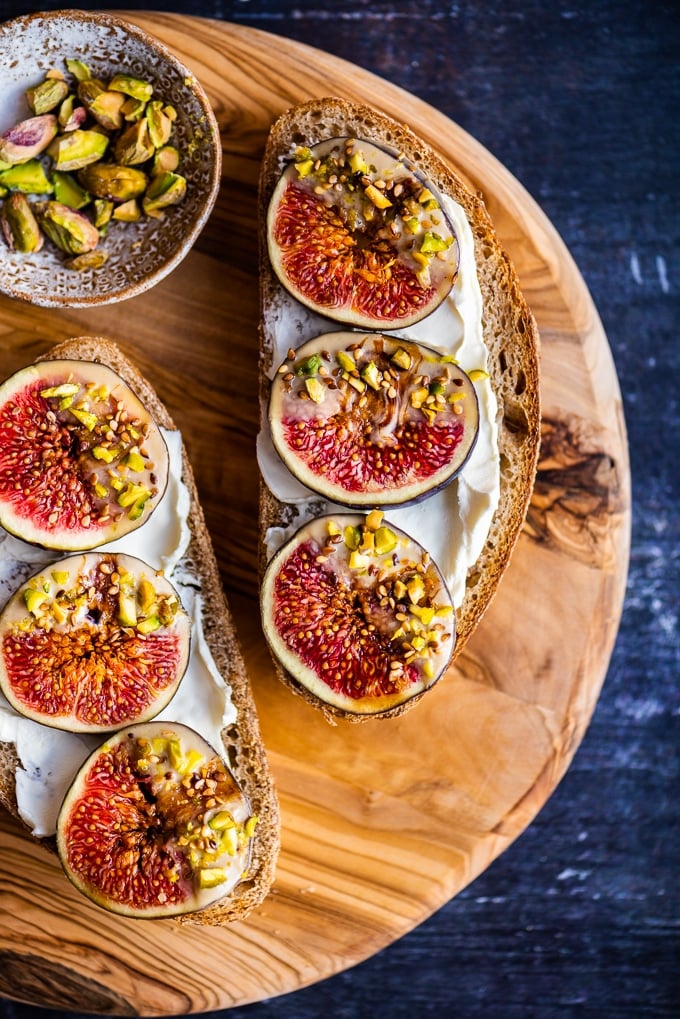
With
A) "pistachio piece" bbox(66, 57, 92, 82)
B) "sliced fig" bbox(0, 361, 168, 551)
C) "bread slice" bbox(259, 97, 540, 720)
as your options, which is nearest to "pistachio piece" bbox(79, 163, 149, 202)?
"pistachio piece" bbox(66, 57, 92, 82)

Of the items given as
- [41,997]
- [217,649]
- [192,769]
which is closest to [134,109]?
[217,649]

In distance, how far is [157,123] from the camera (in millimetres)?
2375

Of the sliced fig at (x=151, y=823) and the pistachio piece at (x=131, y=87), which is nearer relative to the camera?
the sliced fig at (x=151, y=823)

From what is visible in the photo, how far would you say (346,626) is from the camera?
7.70ft

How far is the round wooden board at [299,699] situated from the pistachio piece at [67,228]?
214 mm

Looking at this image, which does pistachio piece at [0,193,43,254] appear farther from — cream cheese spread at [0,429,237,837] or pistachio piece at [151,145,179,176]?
cream cheese spread at [0,429,237,837]

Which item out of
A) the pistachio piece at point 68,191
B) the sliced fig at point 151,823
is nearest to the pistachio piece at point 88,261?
the pistachio piece at point 68,191

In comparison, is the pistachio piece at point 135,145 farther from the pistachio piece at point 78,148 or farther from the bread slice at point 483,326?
the bread slice at point 483,326

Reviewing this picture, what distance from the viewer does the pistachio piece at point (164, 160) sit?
2398mm

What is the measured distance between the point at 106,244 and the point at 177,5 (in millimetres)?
1036

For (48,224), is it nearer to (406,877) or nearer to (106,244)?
(106,244)

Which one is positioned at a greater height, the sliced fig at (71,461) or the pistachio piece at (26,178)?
the pistachio piece at (26,178)

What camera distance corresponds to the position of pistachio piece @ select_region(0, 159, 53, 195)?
2.41 metres

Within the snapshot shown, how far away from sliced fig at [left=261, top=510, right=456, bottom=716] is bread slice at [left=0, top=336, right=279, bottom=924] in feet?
0.73
